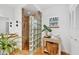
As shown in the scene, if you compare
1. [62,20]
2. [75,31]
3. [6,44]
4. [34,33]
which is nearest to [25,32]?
[34,33]

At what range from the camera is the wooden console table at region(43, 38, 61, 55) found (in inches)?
53.7

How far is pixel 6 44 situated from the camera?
1.38 meters

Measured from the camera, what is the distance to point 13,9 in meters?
1.34

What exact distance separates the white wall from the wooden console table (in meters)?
0.05

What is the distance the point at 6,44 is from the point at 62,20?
60 centimetres

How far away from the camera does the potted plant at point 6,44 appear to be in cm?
138

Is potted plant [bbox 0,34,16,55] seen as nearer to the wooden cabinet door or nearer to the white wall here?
the wooden cabinet door

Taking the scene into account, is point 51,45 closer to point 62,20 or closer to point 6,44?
point 62,20

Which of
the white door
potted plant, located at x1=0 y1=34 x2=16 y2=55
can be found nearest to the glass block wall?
potted plant, located at x1=0 y1=34 x2=16 y2=55

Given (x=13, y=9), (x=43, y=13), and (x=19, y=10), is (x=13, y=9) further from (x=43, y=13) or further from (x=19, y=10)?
(x=43, y=13)

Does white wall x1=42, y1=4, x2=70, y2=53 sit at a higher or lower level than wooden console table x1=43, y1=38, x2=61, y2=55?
higher
